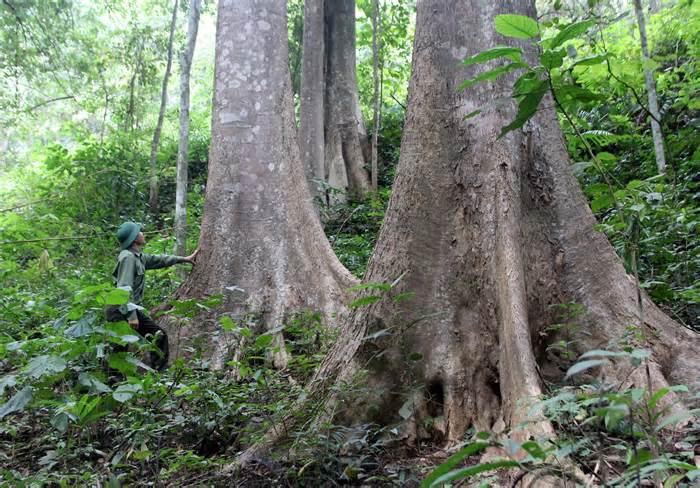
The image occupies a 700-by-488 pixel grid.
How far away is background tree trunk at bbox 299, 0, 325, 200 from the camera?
33.5 ft

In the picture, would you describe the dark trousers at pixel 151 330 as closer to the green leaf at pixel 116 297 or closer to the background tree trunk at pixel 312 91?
the green leaf at pixel 116 297

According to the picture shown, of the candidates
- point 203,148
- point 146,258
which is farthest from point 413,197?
point 203,148

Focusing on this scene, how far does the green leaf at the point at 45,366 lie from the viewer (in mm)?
2594

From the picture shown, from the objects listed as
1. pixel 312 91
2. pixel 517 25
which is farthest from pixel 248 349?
pixel 312 91

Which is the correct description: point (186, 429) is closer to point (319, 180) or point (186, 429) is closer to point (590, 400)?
point (590, 400)

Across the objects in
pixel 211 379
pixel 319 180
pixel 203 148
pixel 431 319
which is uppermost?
pixel 203 148

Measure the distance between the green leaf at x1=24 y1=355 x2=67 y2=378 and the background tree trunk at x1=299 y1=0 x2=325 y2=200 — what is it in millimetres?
7706

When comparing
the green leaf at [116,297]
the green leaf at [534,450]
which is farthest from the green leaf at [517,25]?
the green leaf at [116,297]

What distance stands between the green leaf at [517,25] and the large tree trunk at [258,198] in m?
3.69

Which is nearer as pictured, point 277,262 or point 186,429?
point 186,429

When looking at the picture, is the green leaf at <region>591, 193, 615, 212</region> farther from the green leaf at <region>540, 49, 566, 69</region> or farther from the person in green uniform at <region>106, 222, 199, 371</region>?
→ the person in green uniform at <region>106, 222, 199, 371</region>

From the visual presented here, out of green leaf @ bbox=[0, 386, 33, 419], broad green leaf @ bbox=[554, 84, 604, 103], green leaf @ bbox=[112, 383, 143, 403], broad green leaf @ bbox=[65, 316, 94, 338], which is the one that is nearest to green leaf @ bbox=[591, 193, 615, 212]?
broad green leaf @ bbox=[554, 84, 604, 103]

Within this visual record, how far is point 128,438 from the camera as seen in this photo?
3166 millimetres

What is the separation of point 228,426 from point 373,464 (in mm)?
1137
